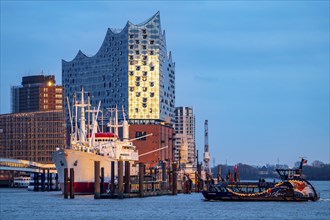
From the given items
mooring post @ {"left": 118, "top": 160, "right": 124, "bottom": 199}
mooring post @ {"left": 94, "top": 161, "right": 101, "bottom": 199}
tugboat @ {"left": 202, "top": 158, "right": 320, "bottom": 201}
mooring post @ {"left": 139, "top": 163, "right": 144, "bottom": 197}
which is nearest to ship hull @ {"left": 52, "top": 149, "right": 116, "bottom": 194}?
mooring post @ {"left": 139, "top": 163, "right": 144, "bottom": 197}

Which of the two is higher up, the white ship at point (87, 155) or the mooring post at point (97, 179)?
the white ship at point (87, 155)

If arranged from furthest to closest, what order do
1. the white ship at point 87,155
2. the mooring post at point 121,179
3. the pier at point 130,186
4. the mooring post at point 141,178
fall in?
the white ship at point 87,155, the mooring post at point 141,178, the pier at point 130,186, the mooring post at point 121,179

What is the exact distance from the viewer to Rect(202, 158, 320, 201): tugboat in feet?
415

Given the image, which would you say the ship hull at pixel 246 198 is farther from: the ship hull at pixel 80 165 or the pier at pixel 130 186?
the ship hull at pixel 80 165

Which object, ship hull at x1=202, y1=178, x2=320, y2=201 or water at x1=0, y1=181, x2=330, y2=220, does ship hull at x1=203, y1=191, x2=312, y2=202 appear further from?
water at x1=0, y1=181, x2=330, y2=220

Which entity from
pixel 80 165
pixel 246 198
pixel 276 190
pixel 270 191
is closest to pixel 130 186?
pixel 80 165

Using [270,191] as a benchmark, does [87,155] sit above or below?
above

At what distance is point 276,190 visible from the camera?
5015 inches

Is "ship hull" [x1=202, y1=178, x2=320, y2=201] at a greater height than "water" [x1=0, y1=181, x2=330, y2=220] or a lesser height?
greater

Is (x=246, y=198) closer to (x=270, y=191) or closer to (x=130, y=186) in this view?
(x=270, y=191)

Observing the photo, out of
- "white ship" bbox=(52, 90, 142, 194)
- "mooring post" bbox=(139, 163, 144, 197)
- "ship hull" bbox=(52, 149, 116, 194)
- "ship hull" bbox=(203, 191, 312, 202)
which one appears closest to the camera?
"ship hull" bbox=(203, 191, 312, 202)

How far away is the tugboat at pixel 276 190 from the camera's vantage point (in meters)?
126

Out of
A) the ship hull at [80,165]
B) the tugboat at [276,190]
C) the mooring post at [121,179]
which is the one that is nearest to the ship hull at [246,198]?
the tugboat at [276,190]

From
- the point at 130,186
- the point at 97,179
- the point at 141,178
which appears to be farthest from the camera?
the point at 130,186
